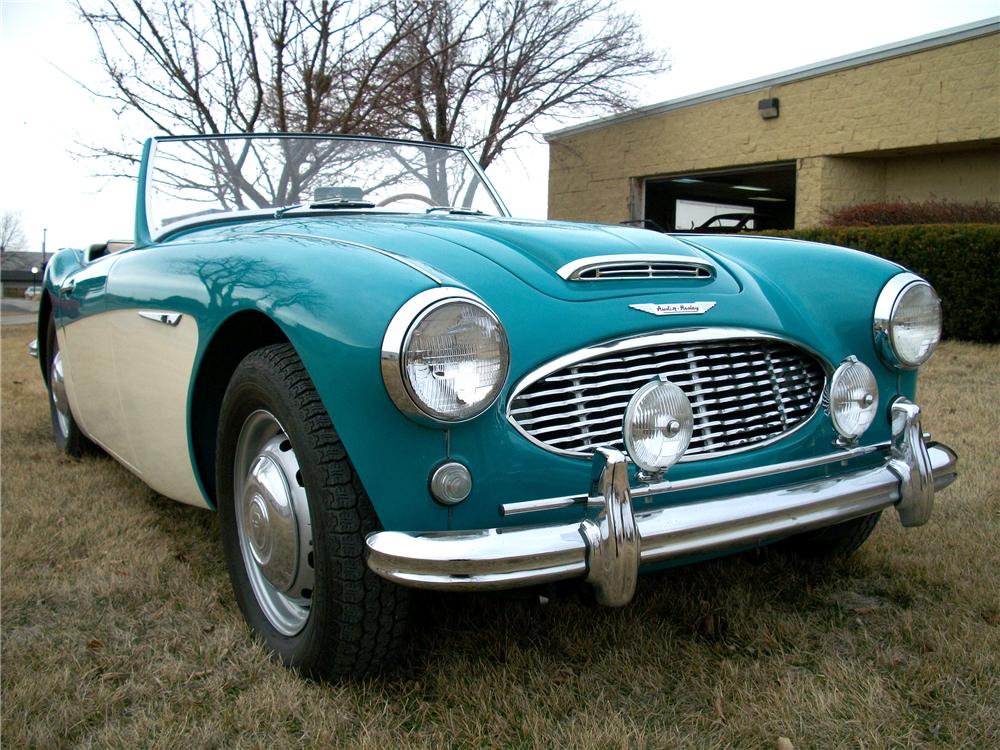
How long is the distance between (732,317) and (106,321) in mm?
1958

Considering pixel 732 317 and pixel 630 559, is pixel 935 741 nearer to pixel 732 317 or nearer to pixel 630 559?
pixel 630 559

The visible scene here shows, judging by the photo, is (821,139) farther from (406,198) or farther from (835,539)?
(835,539)

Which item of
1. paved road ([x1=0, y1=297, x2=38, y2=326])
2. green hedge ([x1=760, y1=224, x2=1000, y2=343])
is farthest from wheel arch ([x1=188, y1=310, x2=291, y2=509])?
paved road ([x1=0, y1=297, x2=38, y2=326])

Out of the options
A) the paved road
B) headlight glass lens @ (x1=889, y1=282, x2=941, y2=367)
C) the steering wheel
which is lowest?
the paved road

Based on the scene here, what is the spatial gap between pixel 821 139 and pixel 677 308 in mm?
10014

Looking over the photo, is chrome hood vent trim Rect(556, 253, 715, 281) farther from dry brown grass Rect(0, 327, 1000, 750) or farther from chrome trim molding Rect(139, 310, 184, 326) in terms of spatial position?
chrome trim molding Rect(139, 310, 184, 326)

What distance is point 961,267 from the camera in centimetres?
757

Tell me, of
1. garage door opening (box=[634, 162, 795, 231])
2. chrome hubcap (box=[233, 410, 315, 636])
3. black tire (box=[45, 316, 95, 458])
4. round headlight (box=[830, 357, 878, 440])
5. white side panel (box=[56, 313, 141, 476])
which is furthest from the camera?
garage door opening (box=[634, 162, 795, 231])

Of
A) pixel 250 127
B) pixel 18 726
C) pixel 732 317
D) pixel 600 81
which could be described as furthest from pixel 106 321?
pixel 600 81

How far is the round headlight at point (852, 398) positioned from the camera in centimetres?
197

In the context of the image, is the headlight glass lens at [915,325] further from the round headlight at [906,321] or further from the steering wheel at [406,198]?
the steering wheel at [406,198]

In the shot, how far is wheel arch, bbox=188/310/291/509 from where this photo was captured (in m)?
2.00

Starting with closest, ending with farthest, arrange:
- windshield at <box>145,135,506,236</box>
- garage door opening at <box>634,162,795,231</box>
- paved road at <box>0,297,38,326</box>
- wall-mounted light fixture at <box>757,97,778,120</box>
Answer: windshield at <box>145,135,506,236</box> < wall-mounted light fixture at <box>757,97,778,120</box> < garage door opening at <box>634,162,795,231</box> < paved road at <box>0,297,38,326</box>

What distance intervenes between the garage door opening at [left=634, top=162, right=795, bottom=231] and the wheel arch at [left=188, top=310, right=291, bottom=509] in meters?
11.6
